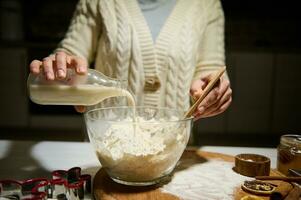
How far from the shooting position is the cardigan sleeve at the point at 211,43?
4.23 feet

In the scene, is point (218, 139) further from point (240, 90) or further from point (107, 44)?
point (107, 44)

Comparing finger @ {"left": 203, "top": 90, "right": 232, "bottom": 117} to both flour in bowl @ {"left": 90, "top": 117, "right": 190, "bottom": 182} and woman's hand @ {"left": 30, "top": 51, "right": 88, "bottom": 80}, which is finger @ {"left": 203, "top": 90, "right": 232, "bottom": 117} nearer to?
flour in bowl @ {"left": 90, "top": 117, "right": 190, "bottom": 182}

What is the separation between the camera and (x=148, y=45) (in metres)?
1.22

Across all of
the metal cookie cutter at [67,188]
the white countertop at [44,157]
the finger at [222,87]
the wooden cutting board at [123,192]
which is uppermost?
the finger at [222,87]

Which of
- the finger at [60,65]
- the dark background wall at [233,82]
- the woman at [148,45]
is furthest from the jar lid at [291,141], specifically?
the dark background wall at [233,82]

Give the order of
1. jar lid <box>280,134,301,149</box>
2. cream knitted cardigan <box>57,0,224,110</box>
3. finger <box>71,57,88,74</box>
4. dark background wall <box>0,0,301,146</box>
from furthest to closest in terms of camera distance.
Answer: dark background wall <box>0,0,301,146</box> < cream knitted cardigan <box>57,0,224,110</box> < jar lid <box>280,134,301,149</box> < finger <box>71,57,88,74</box>

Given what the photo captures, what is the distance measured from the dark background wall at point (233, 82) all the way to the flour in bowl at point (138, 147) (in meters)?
2.25

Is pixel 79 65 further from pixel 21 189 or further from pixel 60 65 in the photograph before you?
pixel 21 189

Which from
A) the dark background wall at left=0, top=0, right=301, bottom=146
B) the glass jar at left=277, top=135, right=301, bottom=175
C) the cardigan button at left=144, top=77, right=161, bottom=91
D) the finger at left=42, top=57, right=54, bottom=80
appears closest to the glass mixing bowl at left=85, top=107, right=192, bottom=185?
the finger at left=42, top=57, right=54, bottom=80

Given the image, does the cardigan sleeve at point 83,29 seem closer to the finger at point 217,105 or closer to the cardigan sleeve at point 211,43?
the cardigan sleeve at point 211,43

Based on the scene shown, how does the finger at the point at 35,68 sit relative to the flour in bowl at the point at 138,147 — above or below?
above

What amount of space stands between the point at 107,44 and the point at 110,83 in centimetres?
48

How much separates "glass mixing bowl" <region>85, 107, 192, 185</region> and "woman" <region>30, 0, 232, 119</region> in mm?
498

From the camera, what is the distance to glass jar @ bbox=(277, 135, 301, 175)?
0.84 metres
